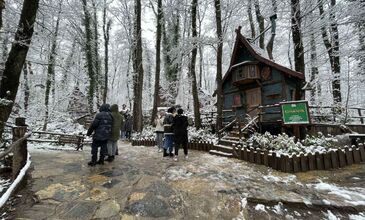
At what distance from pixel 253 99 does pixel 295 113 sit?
7.16 m

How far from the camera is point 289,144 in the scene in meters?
6.96

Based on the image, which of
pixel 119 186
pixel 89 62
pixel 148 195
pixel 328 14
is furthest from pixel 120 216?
pixel 89 62

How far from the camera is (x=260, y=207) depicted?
13.2 feet

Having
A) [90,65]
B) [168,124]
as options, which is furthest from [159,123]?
[90,65]

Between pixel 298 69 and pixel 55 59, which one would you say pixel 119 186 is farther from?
pixel 298 69

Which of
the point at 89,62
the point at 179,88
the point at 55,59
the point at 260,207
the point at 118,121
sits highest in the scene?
the point at 89,62

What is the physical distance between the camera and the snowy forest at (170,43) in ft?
26.0

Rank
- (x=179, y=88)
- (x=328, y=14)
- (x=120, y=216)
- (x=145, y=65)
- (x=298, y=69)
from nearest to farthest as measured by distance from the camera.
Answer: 1. (x=120, y=216)
2. (x=328, y=14)
3. (x=298, y=69)
4. (x=179, y=88)
5. (x=145, y=65)

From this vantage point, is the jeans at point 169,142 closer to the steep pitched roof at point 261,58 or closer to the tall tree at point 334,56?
the steep pitched roof at point 261,58

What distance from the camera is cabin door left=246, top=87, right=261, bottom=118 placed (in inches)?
573

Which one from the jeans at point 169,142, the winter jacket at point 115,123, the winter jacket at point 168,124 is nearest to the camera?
the winter jacket at point 115,123

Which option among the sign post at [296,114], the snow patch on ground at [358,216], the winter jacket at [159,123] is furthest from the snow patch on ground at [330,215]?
the winter jacket at [159,123]

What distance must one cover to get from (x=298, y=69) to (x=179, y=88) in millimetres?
14740

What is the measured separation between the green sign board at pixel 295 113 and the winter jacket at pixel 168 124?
13.7 feet
